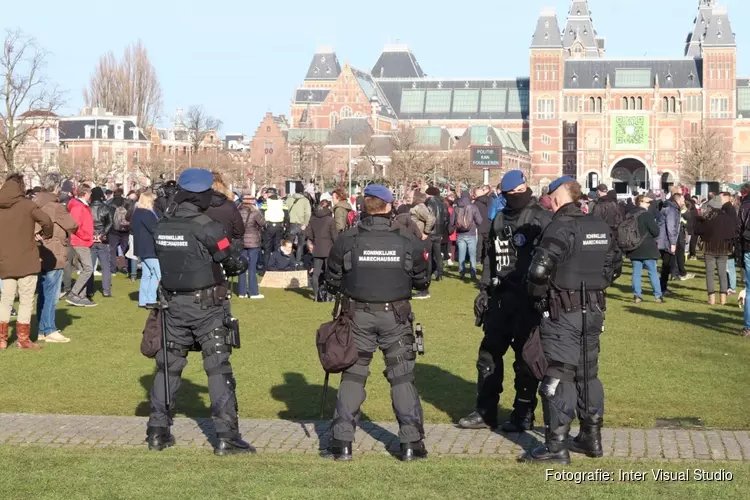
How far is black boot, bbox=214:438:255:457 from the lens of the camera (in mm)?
7402

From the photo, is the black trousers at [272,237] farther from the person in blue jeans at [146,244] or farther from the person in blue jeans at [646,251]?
the person in blue jeans at [646,251]

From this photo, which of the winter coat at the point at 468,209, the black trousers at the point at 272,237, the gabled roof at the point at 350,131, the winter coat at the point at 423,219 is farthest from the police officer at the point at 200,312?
the gabled roof at the point at 350,131

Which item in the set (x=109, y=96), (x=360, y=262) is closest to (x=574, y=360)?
(x=360, y=262)

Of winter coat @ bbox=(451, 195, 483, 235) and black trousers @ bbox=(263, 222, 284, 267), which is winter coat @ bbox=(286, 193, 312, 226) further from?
winter coat @ bbox=(451, 195, 483, 235)

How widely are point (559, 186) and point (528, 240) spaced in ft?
2.10

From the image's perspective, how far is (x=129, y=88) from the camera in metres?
93.0

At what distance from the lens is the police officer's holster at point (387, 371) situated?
23.8ft

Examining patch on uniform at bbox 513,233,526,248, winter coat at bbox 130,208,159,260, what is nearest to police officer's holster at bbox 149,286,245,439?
patch on uniform at bbox 513,233,526,248

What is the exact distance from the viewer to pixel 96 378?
10.9 meters

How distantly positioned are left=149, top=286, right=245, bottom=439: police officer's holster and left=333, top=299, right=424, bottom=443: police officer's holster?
720 millimetres

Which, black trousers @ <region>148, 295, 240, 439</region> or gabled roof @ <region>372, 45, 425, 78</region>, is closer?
black trousers @ <region>148, 295, 240, 439</region>

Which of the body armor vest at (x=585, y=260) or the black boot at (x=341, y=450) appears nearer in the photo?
the black boot at (x=341, y=450)

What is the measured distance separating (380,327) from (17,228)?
6001mm

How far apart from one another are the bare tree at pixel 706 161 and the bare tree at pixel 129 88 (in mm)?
42750
